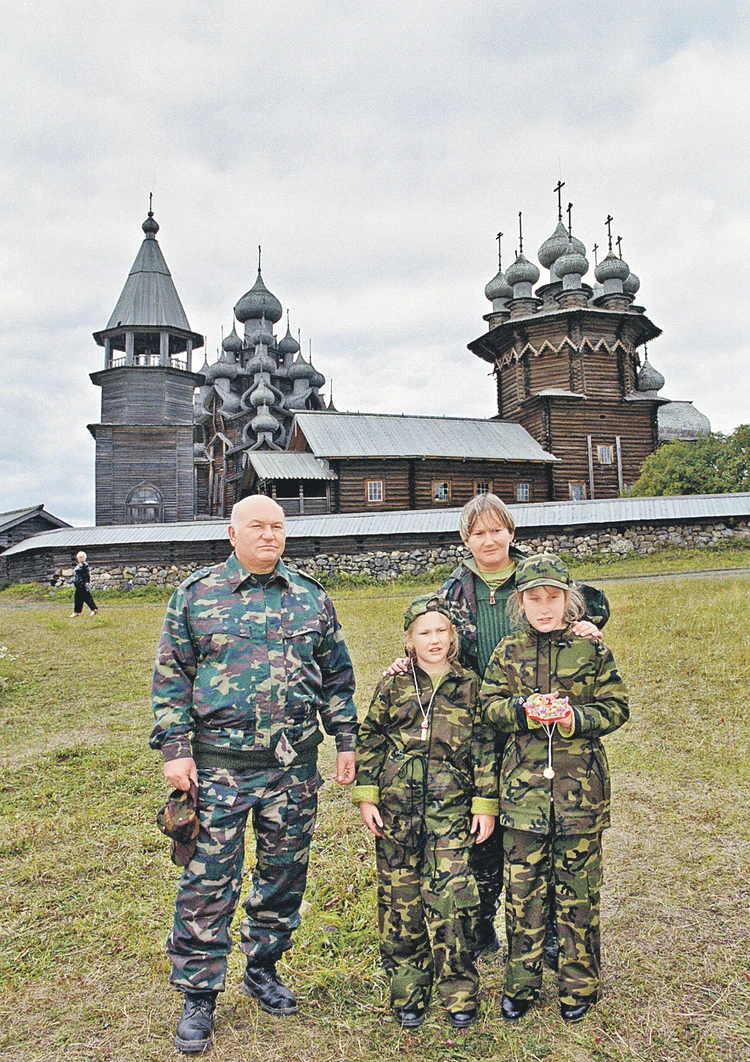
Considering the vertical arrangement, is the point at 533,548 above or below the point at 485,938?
above

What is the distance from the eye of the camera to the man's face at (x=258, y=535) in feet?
9.54

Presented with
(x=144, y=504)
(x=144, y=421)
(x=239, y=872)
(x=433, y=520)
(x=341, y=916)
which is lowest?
(x=341, y=916)

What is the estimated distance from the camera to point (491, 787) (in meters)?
2.80

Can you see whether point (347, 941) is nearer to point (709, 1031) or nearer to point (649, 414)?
point (709, 1031)

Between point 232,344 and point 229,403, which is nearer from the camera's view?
point 229,403

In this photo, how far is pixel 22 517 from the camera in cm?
2911

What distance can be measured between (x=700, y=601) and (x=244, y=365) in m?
37.0

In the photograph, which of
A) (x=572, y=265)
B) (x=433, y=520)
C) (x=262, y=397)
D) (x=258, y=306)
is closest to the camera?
(x=433, y=520)

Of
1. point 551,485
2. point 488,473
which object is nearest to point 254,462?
point 488,473

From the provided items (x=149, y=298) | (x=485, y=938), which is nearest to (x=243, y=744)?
(x=485, y=938)

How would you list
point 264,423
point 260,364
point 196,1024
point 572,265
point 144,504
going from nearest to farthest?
point 196,1024
point 572,265
point 144,504
point 264,423
point 260,364

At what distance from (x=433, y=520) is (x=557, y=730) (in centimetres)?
1695

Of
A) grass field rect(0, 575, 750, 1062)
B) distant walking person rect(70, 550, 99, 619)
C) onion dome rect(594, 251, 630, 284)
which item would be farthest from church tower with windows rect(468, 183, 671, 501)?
grass field rect(0, 575, 750, 1062)

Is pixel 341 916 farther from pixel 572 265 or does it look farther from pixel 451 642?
pixel 572 265
